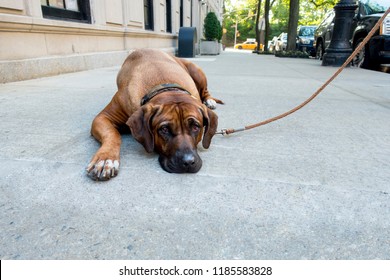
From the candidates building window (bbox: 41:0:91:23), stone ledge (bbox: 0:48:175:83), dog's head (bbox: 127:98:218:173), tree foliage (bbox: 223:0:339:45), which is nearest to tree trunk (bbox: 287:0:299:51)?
stone ledge (bbox: 0:48:175:83)

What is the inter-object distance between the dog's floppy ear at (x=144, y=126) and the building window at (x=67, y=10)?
549 centimetres

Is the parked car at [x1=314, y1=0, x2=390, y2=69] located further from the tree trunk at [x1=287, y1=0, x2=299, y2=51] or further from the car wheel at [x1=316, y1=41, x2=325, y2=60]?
the tree trunk at [x1=287, y1=0, x2=299, y2=51]

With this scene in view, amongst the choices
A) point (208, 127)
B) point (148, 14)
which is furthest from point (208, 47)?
point (208, 127)

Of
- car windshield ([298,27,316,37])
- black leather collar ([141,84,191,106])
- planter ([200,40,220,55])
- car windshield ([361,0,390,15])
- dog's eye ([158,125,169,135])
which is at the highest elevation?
car windshield ([361,0,390,15])

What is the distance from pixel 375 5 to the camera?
34.2ft

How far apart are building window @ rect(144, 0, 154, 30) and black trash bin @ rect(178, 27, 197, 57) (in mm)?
1992

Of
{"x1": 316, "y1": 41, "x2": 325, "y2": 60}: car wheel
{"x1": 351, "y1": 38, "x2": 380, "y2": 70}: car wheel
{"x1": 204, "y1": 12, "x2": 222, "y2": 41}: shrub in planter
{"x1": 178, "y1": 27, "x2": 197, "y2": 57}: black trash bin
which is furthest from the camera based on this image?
{"x1": 204, "y1": 12, "x2": 222, "y2": 41}: shrub in planter

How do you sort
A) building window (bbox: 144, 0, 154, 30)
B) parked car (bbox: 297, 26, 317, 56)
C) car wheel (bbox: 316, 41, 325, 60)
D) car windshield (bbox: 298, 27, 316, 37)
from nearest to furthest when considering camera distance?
building window (bbox: 144, 0, 154, 30) → car wheel (bbox: 316, 41, 325, 60) → parked car (bbox: 297, 26, 317, 56) → car windshield (bbox: 298, 27, 316, 37)

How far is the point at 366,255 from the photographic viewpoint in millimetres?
1294

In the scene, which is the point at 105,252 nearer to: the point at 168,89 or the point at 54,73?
the point at 168,89

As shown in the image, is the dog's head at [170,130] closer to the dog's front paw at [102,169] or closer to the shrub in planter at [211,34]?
the dog's front paw at [102,169]

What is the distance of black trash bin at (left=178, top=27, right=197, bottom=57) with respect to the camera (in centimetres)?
1404

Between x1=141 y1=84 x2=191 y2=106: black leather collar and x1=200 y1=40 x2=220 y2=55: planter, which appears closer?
x1=141 y1=84 x2=191 y2=106: black leather collar

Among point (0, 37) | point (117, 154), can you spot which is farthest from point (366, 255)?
point (0, 37)
